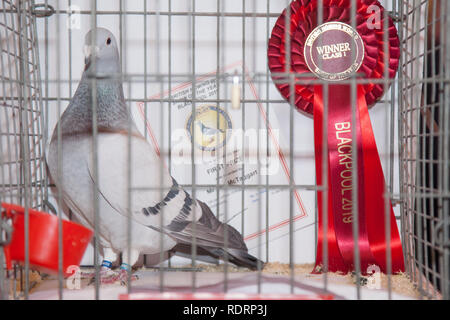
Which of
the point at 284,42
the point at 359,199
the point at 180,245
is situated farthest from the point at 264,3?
the point at 180,245

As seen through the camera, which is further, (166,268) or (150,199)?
(166,268)

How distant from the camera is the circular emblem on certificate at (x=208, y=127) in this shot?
4.46 ft

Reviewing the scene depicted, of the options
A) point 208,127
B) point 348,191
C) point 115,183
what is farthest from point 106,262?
point 348,191

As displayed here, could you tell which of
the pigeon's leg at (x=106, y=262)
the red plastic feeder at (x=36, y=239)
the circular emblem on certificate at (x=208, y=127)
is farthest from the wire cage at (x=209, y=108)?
the red plastic feeder at (x=36, y=239)

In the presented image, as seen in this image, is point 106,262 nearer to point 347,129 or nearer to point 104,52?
point 104,52

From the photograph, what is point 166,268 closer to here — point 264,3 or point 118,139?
point 118,139

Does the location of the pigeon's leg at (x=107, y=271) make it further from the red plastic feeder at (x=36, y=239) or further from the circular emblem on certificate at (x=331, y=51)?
the circular emblem on certificate at (x=331, y=51)

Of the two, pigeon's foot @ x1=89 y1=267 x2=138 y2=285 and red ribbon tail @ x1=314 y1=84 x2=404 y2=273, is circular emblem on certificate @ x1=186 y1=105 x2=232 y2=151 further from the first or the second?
pigeon's foot @ x1=89 y1=267 x2=138 y2=285

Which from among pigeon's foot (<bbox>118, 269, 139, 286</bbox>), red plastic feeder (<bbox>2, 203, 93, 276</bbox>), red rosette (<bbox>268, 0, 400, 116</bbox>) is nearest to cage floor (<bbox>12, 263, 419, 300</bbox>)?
pigeon's foot (<bbox>118, 269, 139, 286</bbox>)

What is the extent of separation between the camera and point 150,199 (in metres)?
1.20

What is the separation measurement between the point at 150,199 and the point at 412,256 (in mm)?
700

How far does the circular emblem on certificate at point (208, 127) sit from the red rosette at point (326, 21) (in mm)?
191

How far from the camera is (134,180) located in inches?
47.1

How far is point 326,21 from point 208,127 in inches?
17.7
